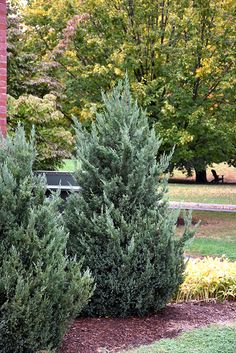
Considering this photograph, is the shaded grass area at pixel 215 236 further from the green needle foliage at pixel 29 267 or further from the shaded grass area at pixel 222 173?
the shaded grass area at pixel 222 173

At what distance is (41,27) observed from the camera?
577 inches

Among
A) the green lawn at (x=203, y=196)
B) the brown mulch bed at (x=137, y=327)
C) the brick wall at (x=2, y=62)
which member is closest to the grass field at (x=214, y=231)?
the green lawn at (x=203, y=196)

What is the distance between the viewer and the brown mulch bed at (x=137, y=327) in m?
3.82

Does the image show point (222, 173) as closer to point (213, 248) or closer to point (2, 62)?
point (213, 248)

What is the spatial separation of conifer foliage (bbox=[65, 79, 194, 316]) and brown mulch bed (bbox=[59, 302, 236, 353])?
147mm

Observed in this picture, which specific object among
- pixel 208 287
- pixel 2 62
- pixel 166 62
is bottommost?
pixel 208 287

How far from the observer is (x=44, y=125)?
11680 millimetres

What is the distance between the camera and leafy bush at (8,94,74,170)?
10430mm

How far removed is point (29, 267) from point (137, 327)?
4.12 feet

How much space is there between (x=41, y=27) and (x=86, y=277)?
12.1 meters

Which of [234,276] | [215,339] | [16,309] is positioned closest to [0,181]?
[16,309]

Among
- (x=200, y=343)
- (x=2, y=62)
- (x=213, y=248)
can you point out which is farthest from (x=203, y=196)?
(x=200, y=343)

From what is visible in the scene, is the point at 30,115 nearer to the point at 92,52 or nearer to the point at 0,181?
the point at 92,52

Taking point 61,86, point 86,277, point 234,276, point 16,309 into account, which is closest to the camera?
point 16,309
